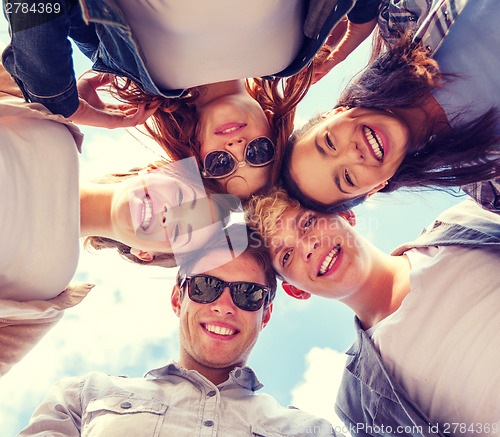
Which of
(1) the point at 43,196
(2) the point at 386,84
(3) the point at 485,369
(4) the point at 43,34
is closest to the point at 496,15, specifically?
(2) the point at 386,84

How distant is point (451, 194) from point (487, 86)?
712 millimetres

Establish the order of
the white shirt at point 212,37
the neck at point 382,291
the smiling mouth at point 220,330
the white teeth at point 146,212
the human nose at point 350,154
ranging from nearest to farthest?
the white shirt at point 212,37, the human nose at point 350,154, the white teeth at point 146,212, the neck at point 382,291, the smiling mouth at point 220,330

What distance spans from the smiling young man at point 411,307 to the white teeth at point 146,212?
56 cm

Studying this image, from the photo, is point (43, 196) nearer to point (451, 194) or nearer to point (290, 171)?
point (290, 171)

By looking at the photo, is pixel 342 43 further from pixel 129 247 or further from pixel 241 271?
pixel 129 247

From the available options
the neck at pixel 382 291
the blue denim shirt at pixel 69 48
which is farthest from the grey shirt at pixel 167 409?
the blue denim shirt at pixel 69 48

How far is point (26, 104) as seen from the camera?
5.04 ft

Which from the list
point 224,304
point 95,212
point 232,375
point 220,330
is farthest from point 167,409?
point 95,212

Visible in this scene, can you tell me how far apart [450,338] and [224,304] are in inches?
47.0

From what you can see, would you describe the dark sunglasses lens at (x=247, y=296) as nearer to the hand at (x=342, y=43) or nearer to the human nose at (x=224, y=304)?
the human nose at (x=224, y=304)

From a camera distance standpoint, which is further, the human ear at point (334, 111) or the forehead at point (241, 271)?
the forehead at point (241, 271)

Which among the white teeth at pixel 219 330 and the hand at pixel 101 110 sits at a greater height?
the hand at pixel 101 110

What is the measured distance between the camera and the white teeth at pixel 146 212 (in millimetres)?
2312

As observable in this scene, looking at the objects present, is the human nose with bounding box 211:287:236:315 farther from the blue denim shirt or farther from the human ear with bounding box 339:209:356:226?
the blue denim shirt
